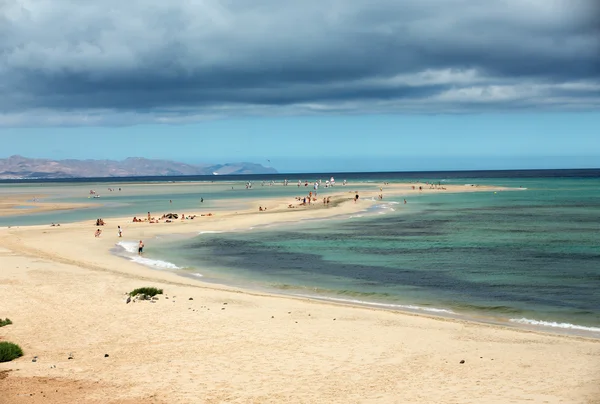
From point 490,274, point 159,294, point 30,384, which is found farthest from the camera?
point 490,274

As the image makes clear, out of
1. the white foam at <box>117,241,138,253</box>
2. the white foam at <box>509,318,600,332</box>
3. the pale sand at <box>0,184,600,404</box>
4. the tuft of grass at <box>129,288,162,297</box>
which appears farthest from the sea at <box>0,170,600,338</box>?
the tuft of grass at <box>129,288,162,297</box>

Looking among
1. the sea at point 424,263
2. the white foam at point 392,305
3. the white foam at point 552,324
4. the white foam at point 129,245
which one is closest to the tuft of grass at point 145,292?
the sea at point 424,263

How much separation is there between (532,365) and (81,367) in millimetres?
11554

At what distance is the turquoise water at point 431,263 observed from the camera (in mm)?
24469

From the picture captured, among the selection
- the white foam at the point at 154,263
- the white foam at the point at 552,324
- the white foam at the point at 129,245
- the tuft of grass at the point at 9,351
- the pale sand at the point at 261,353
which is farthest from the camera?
the white foam at the point at 129,245

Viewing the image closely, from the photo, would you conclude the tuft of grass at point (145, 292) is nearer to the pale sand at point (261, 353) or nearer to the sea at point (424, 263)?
the pale sand at point (261, 353)

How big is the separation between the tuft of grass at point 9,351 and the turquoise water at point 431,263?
12.9 meters

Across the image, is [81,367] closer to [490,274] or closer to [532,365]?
[532,365]

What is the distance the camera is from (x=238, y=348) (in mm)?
17234

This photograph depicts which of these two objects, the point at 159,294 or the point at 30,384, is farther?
the point at 159,294

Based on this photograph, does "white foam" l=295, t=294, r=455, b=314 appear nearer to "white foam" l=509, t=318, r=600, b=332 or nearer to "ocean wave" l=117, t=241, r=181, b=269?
"white foam" l=509, t=318, r=600, b=332

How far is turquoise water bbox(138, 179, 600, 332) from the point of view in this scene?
2447cm

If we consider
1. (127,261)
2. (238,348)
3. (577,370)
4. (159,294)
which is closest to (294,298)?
(159,294)

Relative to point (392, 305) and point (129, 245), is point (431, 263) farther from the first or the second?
point (129, 245)
